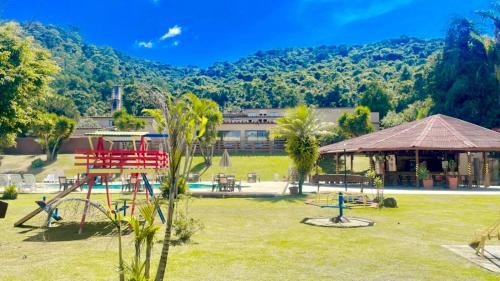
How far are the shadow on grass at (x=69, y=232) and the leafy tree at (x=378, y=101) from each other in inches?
2695

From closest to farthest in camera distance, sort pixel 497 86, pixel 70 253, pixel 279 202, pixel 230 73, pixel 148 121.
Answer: pixel 70 253 → pixel 279 202 → pixel 497 86 → pixel 148 121 → pixel 230 73

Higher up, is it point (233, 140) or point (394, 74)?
point (394, 74)

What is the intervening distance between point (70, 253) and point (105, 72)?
12540 centimetres

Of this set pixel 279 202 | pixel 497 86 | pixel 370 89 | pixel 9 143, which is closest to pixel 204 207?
pixel 279 202

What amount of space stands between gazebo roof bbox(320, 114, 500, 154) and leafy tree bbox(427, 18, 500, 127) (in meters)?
16.1

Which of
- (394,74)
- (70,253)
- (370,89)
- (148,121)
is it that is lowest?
(70,253)

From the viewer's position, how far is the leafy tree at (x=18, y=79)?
78.1 ft

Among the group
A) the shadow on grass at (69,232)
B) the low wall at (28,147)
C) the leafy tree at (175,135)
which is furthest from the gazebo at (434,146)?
the low wall at (28,147)

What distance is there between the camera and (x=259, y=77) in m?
140

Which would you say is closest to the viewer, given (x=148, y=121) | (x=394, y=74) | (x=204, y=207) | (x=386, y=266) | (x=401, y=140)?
(x=386, y=266)

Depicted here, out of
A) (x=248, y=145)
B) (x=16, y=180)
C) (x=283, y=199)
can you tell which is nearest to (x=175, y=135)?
(x=283, y=199)

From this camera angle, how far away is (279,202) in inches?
773

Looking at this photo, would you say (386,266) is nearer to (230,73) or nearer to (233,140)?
(233,140)

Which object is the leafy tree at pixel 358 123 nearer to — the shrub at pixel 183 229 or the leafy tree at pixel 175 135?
the shrub at pixel 183 229
